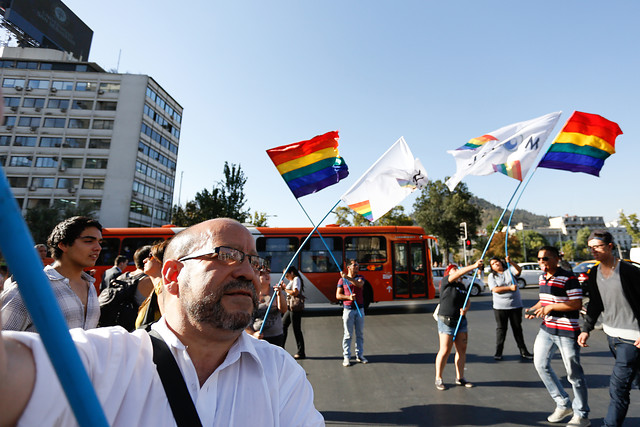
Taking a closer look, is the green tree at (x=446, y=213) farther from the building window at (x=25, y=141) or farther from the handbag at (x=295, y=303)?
the building window at (x=25, y=141)

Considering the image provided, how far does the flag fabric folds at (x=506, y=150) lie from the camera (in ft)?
18.5

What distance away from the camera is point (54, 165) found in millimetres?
38406

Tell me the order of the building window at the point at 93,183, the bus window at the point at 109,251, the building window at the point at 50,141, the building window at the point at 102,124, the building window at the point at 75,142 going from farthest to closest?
the building window at the point at 102,124 → the building window at the point at 75,142 → the building window at the point at 50,141 → the building window at the point at 93,183 → the bus window at the point at 109,251

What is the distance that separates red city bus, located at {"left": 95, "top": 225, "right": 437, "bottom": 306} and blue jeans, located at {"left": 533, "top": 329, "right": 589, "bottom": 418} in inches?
336

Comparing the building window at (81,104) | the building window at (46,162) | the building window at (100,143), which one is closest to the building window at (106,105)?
the building window at (81,104)

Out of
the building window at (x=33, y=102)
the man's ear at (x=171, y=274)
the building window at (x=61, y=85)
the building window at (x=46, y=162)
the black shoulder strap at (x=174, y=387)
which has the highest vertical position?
the building window at (x=61, y=85)

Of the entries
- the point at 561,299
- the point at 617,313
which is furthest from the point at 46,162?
the point at 617,313

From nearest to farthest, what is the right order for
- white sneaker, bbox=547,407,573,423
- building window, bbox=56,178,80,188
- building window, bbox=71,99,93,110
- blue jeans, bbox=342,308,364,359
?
white sneaker, bbox=547,407,573,423, blue jeans, bbox=342,308,364,359, building window, bbox=56,178,80,188, building window, bbox=71,99,93,110

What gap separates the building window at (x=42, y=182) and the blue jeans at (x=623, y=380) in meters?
47.9

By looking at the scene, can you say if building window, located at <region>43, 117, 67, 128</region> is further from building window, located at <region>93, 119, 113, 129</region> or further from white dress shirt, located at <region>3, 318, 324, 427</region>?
white dress shirt, located at <region>3, 318, 324, 427</region>

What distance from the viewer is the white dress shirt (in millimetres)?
962

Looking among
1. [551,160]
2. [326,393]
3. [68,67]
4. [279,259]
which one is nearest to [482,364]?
[326,393]

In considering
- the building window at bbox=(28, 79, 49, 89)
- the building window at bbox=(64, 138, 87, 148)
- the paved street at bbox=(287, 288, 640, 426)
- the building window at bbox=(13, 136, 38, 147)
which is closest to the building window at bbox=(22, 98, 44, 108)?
the building window at bbox=(28, 79, 49, 89)

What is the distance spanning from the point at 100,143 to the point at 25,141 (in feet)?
26.2
